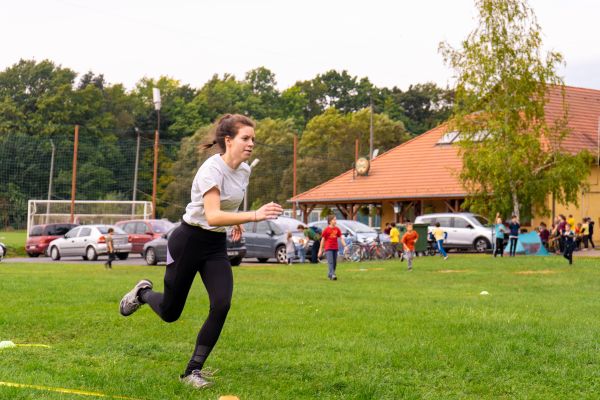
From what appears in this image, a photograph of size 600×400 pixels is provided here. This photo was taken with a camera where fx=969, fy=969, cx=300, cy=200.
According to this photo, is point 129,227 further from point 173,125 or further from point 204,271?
point 173,125

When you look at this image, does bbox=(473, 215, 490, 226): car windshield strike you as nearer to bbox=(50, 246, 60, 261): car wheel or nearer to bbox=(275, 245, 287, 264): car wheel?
bbox=(275, 245, 287, 264): car wheel

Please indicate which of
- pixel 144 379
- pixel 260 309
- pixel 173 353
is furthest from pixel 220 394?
pixel 260 309

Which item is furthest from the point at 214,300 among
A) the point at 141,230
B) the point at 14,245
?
the point at 14,245

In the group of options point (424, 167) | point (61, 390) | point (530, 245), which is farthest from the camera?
point (424, 167)

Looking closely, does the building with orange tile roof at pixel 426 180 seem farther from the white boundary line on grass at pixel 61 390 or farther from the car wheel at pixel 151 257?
the white boundary line on grass at pixel 61 390

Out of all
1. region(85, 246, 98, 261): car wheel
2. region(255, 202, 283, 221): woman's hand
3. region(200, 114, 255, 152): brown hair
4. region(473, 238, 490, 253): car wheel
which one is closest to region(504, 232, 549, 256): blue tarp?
region(473, 238, 490, 253): car wheel

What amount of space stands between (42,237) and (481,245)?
19.5 metres

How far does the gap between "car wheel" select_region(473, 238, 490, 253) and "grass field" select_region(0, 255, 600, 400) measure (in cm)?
2381

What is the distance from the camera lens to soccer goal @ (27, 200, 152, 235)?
5369cm

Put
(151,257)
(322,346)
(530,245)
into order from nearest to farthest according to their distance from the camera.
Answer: (322,346)
(151,257)
(530,245)

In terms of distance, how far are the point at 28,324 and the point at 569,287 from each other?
475 inches

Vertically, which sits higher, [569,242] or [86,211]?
[86,211]

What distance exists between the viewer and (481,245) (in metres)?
40.7

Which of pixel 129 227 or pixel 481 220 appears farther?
pixel 481 220
